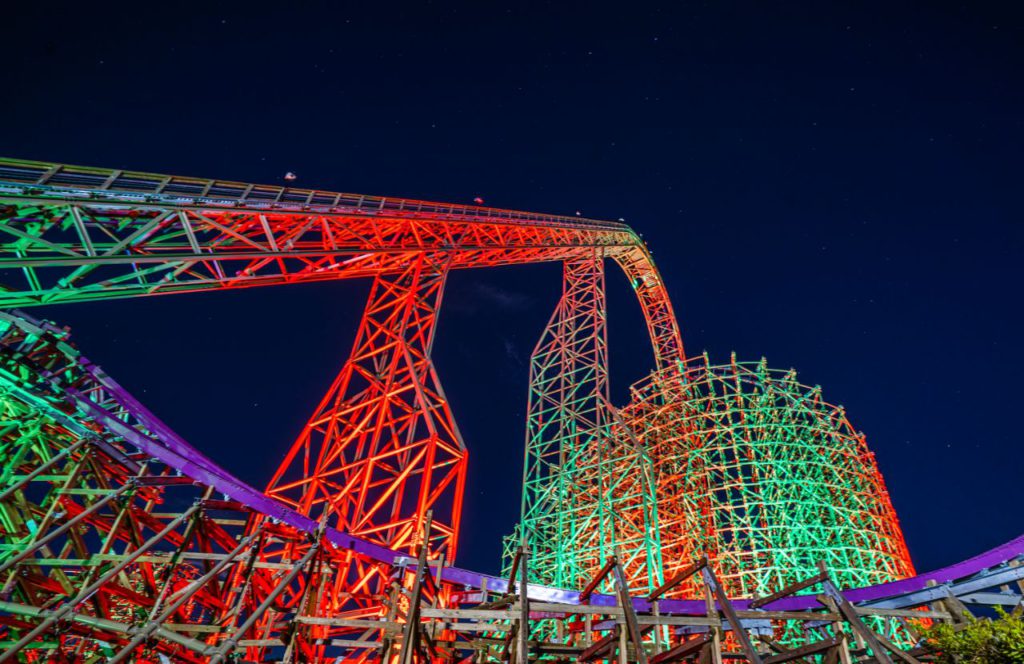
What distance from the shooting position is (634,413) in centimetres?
2462

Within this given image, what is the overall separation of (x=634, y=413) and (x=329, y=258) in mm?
14544

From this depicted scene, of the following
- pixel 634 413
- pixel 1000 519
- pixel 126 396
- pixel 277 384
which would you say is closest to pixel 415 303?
pixel 126 396

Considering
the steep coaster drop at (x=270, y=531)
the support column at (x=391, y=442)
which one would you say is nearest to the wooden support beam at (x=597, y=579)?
the steep coaster drop at (x=270, y=531)

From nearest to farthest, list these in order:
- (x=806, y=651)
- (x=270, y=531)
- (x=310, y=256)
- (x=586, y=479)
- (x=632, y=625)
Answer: (x=632, y=625) → (x=806, y=651) → (x=270, y=531) → (x=310, y=256) → (x=586, y=479)

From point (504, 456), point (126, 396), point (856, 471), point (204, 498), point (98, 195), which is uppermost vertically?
point (504, 456)

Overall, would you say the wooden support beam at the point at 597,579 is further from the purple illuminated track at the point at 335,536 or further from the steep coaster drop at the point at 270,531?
the purple illuminated track at the point at 335,536

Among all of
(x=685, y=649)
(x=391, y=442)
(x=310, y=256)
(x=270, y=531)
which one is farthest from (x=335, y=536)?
(x=310, y=256)

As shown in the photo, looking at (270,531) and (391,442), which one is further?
(391,442)

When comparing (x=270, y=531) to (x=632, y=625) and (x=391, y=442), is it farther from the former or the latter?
(x=632, y=625)

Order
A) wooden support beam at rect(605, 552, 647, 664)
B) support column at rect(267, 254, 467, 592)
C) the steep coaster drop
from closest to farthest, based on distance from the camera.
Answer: wooden support beam at rect(605, 552, 647, 664), the steep coaster drop, support column at rect(267, 254, 467, 592)

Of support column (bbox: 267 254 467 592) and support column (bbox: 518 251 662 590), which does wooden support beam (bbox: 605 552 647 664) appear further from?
support column (bbox: 518 251 662 590)

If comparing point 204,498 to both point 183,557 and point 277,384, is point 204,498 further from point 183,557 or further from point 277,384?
point 277,384

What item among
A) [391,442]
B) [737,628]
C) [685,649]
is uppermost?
[391,442]

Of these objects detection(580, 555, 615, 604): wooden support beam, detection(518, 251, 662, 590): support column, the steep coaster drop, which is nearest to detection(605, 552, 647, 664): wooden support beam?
the steep coaster drop
